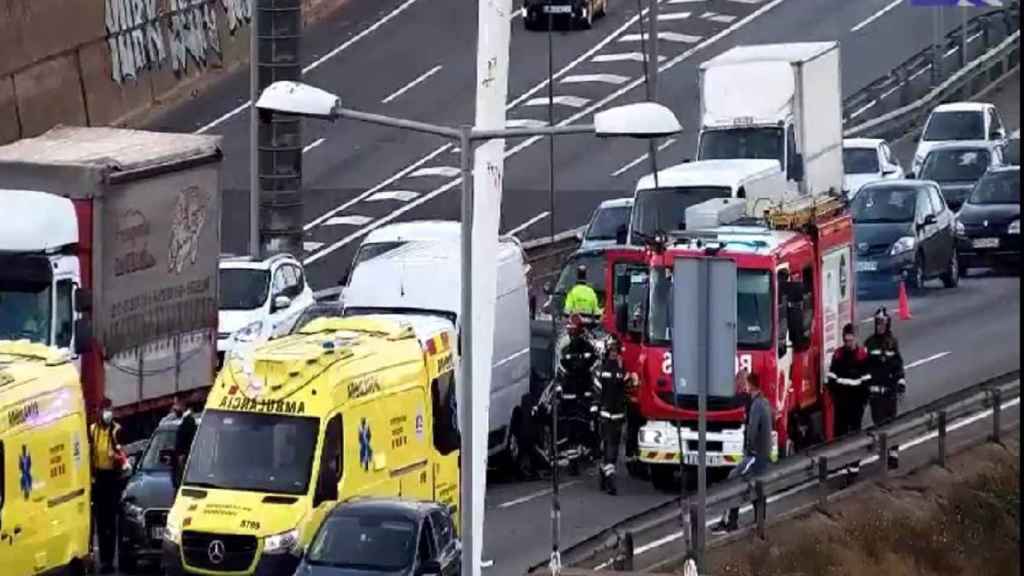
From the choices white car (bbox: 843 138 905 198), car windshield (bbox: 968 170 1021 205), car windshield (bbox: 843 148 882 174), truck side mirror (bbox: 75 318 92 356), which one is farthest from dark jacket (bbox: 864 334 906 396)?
car windshield (bbox: 843 148 882 174)

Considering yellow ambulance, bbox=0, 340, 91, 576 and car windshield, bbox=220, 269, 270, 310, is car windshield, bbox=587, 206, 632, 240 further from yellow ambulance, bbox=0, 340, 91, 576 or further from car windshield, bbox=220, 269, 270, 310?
yellow ambulance, bbox=0, 340, 91, 576

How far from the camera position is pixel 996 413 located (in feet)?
105

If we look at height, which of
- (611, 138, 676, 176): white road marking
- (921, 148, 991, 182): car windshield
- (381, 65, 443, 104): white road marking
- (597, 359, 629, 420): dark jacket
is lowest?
(597, 359, 629, 420): dark jacket

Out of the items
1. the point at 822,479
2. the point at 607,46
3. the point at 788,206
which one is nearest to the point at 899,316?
the point at 788,206

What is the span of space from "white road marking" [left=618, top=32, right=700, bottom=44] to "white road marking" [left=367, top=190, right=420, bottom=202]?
11.1m

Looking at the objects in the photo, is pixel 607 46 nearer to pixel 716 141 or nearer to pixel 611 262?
pixel 716 141

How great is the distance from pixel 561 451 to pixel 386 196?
73.2 ft

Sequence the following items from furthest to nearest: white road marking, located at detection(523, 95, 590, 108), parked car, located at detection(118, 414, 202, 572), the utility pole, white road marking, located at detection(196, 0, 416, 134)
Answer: white road marking, located at detection(523, 95, 590, 108) < white road marking, located at detection(196, 0, 416, 134) < the utility pole < parked car, located at detection(118, 414, 202, 572)

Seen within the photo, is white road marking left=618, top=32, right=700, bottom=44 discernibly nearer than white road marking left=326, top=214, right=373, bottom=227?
No

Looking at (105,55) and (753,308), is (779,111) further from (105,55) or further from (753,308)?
(105,55)

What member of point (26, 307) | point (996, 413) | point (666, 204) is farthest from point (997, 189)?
point (26, 307)

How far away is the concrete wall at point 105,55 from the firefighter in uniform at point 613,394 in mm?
25566

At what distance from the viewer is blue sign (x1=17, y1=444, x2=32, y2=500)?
2617cm

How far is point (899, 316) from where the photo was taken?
4256cm
